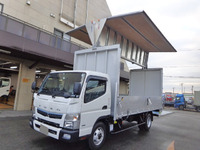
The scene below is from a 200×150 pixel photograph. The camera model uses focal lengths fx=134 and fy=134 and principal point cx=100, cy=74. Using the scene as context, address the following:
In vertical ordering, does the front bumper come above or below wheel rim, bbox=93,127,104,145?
above

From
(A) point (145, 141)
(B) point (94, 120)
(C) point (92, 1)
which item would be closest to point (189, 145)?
(A) point (145, 141)

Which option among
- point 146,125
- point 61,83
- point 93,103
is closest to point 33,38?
point 61,83

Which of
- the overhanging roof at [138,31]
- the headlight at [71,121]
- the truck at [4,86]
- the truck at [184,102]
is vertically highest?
the overhanging roof at [138,31]

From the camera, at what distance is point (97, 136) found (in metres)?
3.76

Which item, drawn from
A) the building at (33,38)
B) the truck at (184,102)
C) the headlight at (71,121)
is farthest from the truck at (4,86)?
the truck at (184,102)

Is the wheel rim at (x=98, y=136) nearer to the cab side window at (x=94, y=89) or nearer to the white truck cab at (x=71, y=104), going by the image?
the white truck cab at (x=71, y=104)

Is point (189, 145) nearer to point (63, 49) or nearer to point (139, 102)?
point (139, 102)

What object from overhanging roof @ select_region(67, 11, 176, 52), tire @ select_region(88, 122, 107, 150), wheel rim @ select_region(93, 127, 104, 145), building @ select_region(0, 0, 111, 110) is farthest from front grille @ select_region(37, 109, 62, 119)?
building @ select_region(0, 0, 111, 110)

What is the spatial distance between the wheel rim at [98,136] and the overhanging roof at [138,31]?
422 centimetres

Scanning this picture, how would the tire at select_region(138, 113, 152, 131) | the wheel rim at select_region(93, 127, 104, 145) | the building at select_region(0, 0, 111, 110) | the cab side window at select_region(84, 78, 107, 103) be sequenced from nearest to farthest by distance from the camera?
the cab side window at select_region(84, 78, 107, 103) → the wheel rim at select_region(93, 127, 104, 145) → the tire at select_region(138, 113, 152, 131) → the building at select_region(0, 0, 111, 110)

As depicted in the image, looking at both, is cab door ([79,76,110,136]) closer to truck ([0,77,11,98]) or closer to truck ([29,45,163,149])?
truck ([29,45,163,149])

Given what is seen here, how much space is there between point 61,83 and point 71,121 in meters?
1.18

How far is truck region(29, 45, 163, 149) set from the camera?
3.18m

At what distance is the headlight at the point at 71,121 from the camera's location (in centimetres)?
314
